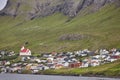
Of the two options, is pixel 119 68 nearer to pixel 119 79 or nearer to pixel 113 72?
pixel 113 72

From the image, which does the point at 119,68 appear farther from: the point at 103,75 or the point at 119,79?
the point at 119,79

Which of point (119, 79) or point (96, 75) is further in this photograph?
point (96, 75)

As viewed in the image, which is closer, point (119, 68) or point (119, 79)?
point (119, 79)

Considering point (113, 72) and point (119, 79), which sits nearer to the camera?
point (119, 79)

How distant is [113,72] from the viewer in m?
193

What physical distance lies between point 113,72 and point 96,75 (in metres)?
9.51

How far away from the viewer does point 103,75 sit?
643 ft

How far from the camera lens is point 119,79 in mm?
166500

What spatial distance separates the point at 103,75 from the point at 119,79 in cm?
2983

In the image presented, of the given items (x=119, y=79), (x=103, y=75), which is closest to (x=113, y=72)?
(x=103, y=75)

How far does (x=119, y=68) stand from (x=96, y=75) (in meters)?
11.7

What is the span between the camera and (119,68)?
198 meters

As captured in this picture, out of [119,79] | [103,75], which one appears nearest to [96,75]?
[103,75]

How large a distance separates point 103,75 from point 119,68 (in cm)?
882
